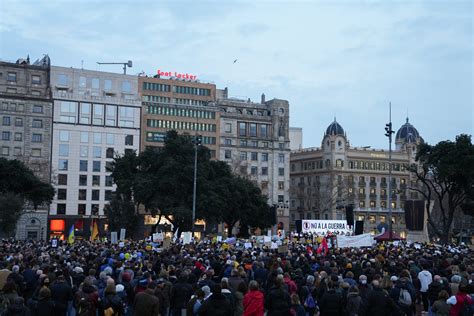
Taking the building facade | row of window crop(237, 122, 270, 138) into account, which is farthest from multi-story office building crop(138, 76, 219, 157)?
the building facade

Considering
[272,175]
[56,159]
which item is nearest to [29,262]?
[56,159]

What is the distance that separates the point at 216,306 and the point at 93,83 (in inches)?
3778

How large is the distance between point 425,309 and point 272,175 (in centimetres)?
9627

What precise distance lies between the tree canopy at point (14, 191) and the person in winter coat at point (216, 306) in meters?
56.1

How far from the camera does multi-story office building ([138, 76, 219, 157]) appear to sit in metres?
107

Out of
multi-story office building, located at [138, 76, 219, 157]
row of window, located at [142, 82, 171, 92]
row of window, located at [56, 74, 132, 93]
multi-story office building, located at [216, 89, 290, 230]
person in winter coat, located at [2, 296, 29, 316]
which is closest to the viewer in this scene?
person in winter coat, located at [2, 296, 29, 316]

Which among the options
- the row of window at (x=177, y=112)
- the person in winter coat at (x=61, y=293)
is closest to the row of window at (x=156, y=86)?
the row of window at (x=177, y=112)

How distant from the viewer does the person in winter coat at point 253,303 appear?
47.3ft

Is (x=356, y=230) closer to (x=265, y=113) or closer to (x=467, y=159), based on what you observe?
(x=467, y=159)

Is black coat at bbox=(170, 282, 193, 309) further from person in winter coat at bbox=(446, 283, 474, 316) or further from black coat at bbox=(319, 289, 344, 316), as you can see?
person in winter coat at bbox=(446, 283, 474, 316)

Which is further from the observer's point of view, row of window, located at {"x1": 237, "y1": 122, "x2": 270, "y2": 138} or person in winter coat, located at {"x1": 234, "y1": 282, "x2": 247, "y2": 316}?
row of window, located at {"x1": 237, "y1": 122, "x2": 270, "y2": 138}

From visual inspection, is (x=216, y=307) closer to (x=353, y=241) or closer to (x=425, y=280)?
(x=425, y=280)

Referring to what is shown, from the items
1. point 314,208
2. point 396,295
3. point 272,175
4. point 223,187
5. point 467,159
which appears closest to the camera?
point 396,295

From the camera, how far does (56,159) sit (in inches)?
3920
